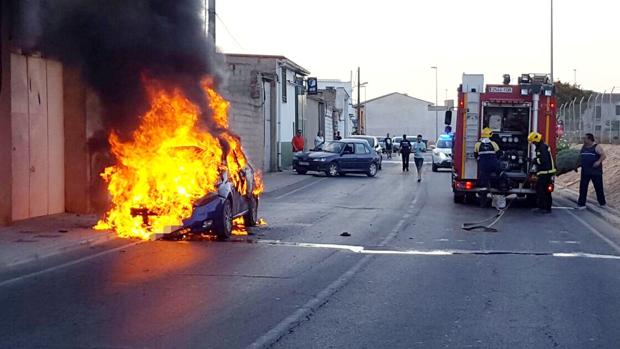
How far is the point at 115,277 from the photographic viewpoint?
→ 9.76 metres

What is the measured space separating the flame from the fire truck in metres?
6.88

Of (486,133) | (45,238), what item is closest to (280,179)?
(486,133)

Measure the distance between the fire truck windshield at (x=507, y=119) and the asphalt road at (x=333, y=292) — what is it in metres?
5.22

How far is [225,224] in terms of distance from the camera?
43.3 feet

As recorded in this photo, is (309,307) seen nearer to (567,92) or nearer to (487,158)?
(487,158)

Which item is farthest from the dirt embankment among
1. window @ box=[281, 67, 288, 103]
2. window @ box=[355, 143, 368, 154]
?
window @ box=[281, 67, 288, 103]

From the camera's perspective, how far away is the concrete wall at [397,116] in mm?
107938

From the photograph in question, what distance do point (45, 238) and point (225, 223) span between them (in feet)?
9.29

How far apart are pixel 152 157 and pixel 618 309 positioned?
27.1 feet

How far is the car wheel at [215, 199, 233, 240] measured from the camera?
13055 millimetres

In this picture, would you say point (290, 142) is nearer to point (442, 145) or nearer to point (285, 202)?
point (442, 145)

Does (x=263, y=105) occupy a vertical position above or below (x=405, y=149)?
above

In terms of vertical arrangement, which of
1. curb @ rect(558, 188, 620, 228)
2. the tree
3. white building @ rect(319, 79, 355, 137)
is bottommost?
curb @ rect(558, 188, 620, 228)

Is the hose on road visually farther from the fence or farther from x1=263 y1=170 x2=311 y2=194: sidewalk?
the fence
